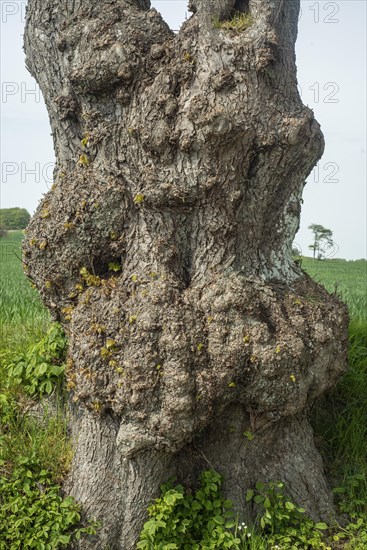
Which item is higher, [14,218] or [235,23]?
[14,218]

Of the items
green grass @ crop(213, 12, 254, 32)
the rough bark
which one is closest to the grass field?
the rough bark

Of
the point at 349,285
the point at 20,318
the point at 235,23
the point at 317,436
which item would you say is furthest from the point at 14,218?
the point at 235,23

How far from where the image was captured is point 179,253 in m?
4.08

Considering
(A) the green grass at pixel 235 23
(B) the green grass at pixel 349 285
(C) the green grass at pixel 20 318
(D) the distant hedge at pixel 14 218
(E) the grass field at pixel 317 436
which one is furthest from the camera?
(D) the distant hedge at pixel 14 218

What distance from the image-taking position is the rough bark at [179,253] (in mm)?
3799

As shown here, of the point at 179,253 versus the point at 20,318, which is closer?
the point at 179,253

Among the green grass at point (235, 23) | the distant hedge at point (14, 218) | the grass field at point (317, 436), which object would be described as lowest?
the grass field at point (317, 436)

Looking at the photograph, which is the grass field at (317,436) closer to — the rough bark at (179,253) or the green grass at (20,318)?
the green grass at (20,318)

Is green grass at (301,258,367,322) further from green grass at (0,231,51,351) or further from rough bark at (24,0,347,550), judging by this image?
green grass at (0,231,51,351)

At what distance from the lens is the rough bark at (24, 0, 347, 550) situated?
12.5 feet

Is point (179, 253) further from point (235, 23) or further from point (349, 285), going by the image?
point (349, 285)

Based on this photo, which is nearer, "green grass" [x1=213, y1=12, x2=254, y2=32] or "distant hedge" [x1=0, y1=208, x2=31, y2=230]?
"green grass" [x1=213, y1=12, x2=254, y2=32]

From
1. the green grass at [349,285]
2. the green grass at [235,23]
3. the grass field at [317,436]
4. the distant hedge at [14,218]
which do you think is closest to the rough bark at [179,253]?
the green grass at [235,23]

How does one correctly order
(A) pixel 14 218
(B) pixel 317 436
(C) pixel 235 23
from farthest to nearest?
(A) pixel 14 218 → (B) pixel 317 436 → (C) pixel 235 23
